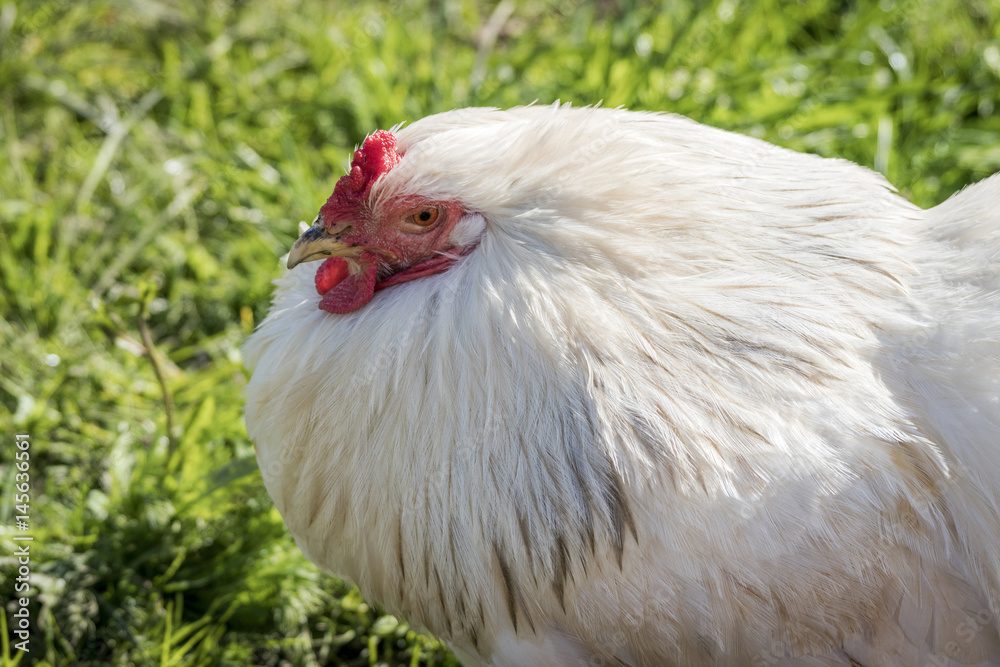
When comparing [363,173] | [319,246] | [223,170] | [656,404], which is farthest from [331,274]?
[223,170]

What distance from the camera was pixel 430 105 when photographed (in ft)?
13.1

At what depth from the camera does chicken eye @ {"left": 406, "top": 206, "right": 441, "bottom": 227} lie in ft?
6.23

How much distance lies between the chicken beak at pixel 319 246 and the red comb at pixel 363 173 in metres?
0.04

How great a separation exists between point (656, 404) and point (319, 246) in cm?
88

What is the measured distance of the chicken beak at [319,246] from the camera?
6.43ft

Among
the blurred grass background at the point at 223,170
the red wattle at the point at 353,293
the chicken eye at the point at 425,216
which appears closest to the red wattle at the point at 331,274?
the red wattle at the point at 353,293

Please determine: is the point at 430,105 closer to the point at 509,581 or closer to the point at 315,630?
the point at 315,630

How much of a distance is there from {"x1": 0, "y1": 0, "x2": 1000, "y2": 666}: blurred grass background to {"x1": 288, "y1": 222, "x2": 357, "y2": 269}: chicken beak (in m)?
0.95

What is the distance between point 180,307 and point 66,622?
60.3 inches

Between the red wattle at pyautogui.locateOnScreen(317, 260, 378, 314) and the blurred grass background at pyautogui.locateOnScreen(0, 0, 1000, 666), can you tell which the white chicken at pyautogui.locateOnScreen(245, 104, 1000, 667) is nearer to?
the red wattle at pyautogui.locateOnScreen(317, 260, 378, 314)

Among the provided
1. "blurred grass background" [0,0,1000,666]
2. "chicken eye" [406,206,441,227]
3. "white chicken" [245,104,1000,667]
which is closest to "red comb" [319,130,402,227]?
"white chicken" [245,104,1000,667]

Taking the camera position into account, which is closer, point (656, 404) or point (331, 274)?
point (656, 404)

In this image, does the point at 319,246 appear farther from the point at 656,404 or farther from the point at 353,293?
the point at 656,404

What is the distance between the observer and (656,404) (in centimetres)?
175
